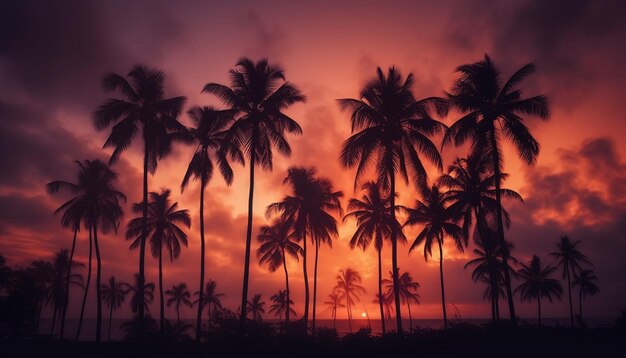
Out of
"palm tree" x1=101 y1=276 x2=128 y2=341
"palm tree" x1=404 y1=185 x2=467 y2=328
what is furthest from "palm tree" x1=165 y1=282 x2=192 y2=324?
"palm tree" x1=404 y1=185 x2=467 y2=328

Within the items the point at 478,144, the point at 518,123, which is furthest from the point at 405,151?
the point at 518,123

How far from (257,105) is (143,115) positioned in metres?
7.35

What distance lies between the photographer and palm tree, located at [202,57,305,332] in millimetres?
23828

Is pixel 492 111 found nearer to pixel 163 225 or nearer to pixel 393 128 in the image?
pixel 393 128

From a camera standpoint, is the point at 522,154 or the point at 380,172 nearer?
the point at 522,154

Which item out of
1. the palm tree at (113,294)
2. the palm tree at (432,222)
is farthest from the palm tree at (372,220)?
the palm tree at (113,294)

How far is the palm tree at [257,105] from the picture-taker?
2383 cm

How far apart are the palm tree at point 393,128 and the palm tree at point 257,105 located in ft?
12.1

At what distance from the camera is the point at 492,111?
2362 cm

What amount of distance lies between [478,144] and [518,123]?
7.90 feet

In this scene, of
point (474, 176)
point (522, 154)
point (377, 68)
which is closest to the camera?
point (522, 154)

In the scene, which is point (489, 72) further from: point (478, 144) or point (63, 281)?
point (63, 281)

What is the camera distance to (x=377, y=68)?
24422 millimetres

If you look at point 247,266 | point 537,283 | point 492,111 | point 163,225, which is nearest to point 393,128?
point 492,111
